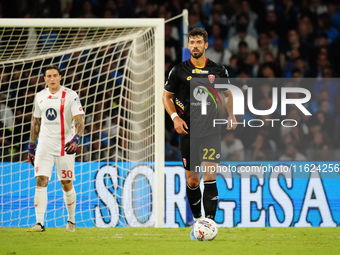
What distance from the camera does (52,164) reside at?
289 inches

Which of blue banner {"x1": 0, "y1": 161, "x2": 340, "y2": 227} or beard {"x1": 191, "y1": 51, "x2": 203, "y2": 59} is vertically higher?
beard {"x1": 191, "y1": 51, "x2": 203, "y2": 59}

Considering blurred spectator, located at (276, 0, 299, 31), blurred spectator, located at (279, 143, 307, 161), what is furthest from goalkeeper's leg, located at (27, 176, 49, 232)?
blurred spectator, located at (276, 0, 299, 31)

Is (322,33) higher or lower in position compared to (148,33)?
higher

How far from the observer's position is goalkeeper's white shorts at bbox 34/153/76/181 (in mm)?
7262

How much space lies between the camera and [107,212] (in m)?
8.76

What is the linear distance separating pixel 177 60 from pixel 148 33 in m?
2.70

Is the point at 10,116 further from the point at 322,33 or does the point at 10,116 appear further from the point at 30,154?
the point at 322,33

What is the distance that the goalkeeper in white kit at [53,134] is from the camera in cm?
727

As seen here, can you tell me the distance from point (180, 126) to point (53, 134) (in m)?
1.91

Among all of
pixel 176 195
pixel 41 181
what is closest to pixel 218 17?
pixel 176 195

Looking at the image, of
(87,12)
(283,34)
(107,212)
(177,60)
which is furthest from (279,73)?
(107,212)

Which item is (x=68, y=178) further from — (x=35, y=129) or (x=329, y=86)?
(x=329, y=86)

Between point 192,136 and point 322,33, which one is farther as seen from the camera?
point 322,33

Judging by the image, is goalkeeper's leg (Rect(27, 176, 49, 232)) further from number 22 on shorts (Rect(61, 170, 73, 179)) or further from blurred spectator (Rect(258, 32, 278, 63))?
blurred spectator (Rect(258, 32, 278, 63))
